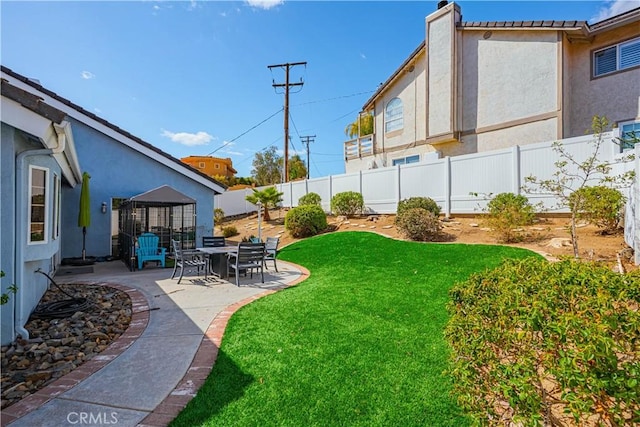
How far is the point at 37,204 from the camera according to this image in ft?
18.7

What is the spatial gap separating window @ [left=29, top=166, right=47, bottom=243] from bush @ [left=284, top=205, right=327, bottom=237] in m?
10.6

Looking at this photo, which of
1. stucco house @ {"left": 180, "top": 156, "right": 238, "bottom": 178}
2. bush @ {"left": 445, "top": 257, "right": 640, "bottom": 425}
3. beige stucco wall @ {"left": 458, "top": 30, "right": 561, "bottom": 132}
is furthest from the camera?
stucco house @ {"left": 180, "top": 156, "right": 238, "bottom": 178}

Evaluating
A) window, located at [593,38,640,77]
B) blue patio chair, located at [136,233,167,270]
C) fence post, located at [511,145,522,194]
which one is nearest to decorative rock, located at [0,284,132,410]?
blue patio chair, located at [136,233,167,270]

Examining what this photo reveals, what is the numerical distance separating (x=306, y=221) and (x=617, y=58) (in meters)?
15.1

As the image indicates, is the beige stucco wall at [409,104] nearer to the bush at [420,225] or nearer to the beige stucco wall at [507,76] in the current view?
the beige stucco wall at [507,76]

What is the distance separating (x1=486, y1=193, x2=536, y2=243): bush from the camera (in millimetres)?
10039

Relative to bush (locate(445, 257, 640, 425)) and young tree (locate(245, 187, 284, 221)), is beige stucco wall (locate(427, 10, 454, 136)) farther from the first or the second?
bush (locate(445, 257, 640, 425))

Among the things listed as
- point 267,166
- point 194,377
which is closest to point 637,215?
point 194,377

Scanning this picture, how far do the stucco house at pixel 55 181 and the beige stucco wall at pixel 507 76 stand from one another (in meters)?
13.8

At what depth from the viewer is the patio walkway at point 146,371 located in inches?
126

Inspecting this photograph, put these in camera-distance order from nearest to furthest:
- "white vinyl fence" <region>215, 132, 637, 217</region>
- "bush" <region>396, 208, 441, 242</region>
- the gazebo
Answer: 1. "white vinyl fence" <region>215, 132, 637, 217</region>
2. "bush" <region>396, 208, 441, 242</region>
3. the gazebo

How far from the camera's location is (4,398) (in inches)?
138

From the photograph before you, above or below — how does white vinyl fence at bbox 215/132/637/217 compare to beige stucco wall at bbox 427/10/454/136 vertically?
below

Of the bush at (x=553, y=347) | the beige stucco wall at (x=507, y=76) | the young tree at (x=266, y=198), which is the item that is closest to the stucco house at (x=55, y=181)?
the bush at (x=553, y=347)
